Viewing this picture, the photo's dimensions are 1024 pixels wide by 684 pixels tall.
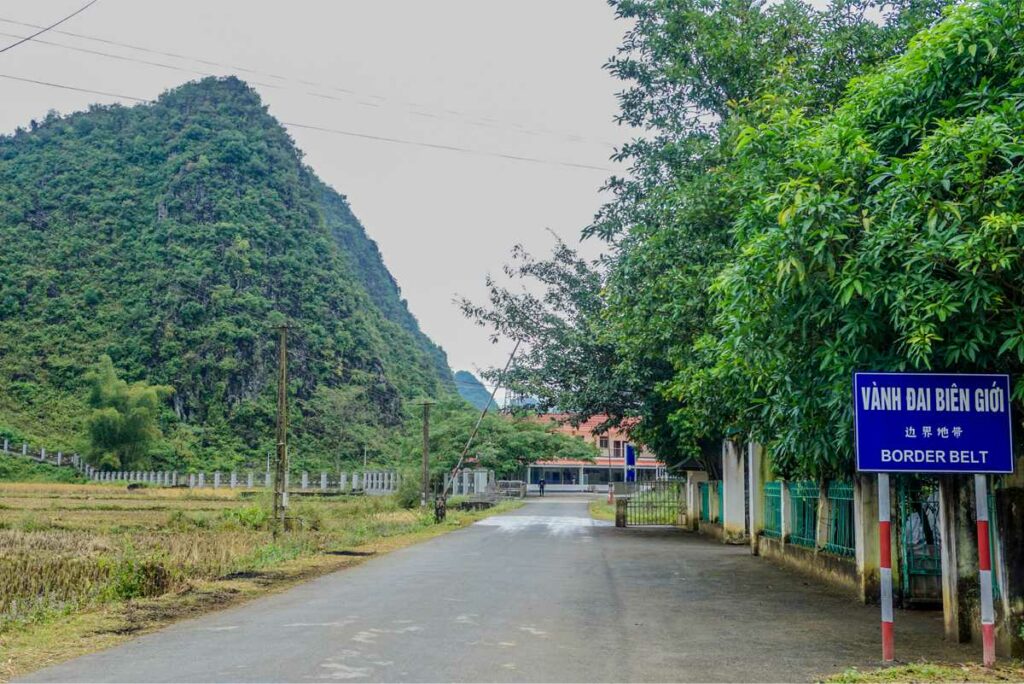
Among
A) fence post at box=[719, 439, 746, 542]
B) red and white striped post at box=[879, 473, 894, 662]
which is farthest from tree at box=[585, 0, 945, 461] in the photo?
red and white striped post at box=[879, 473, 894, 662]

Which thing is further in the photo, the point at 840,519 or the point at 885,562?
the point at 840,519

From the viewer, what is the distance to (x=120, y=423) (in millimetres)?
69750

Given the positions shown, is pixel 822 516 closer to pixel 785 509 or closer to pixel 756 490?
pixel 785 509

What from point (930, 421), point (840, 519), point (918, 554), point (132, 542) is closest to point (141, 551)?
point (132, 542)

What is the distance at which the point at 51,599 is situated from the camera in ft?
38.9

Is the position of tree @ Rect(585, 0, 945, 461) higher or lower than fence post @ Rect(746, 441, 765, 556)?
higher

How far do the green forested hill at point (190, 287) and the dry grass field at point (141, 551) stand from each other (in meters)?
41.4

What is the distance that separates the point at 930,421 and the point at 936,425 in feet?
0.18

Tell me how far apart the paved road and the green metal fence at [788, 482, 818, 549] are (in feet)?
2.56

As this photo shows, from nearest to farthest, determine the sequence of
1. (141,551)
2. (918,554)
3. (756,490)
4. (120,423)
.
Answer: (918,554) → (141,551) → (756,490) → (120,423)

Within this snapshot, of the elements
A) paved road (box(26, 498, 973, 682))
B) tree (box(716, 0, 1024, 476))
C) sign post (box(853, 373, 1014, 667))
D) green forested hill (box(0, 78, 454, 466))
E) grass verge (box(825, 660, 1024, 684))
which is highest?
green forested hill (box(0, 78, 454, 466))

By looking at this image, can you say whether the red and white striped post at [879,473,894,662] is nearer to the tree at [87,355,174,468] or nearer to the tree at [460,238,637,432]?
the tree at [460,238,637,432]

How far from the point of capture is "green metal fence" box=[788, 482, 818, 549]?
15.1 m

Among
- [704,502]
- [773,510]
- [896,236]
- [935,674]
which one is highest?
[896,236]
